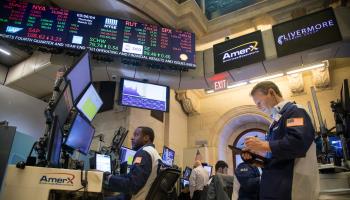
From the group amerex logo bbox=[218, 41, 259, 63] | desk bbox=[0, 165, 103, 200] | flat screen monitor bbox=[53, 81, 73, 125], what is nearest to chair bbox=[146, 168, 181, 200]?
desk bbox=[0, 165, 103, 200]

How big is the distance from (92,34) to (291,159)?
4.43 metres

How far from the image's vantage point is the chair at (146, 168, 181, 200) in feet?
6.09

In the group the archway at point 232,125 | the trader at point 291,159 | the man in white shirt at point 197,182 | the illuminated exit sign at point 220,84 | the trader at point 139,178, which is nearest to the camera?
the trader at point 291,159

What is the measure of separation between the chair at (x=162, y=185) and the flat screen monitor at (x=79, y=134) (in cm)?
84

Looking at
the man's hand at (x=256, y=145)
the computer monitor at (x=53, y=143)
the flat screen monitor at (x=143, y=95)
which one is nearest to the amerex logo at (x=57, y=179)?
the computer monitor at (x=53, y=143)

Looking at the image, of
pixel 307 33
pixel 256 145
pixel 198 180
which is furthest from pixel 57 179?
pixel 307 33

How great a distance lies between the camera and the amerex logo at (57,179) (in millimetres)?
1508

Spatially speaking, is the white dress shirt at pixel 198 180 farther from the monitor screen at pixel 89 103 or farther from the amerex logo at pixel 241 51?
the monitor screen at pixel 89 103

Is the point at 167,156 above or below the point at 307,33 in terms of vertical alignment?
below

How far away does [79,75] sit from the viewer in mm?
2244

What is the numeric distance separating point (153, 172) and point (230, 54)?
3724 mm

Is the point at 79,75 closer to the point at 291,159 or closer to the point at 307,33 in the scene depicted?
the point at 291,159

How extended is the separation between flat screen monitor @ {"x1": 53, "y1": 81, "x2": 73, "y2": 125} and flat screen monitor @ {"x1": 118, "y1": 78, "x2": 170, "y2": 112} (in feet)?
9.17

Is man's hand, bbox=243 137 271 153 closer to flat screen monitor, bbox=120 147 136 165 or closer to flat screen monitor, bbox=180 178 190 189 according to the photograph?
flat screen monitor, bbox=120 147 136 165
